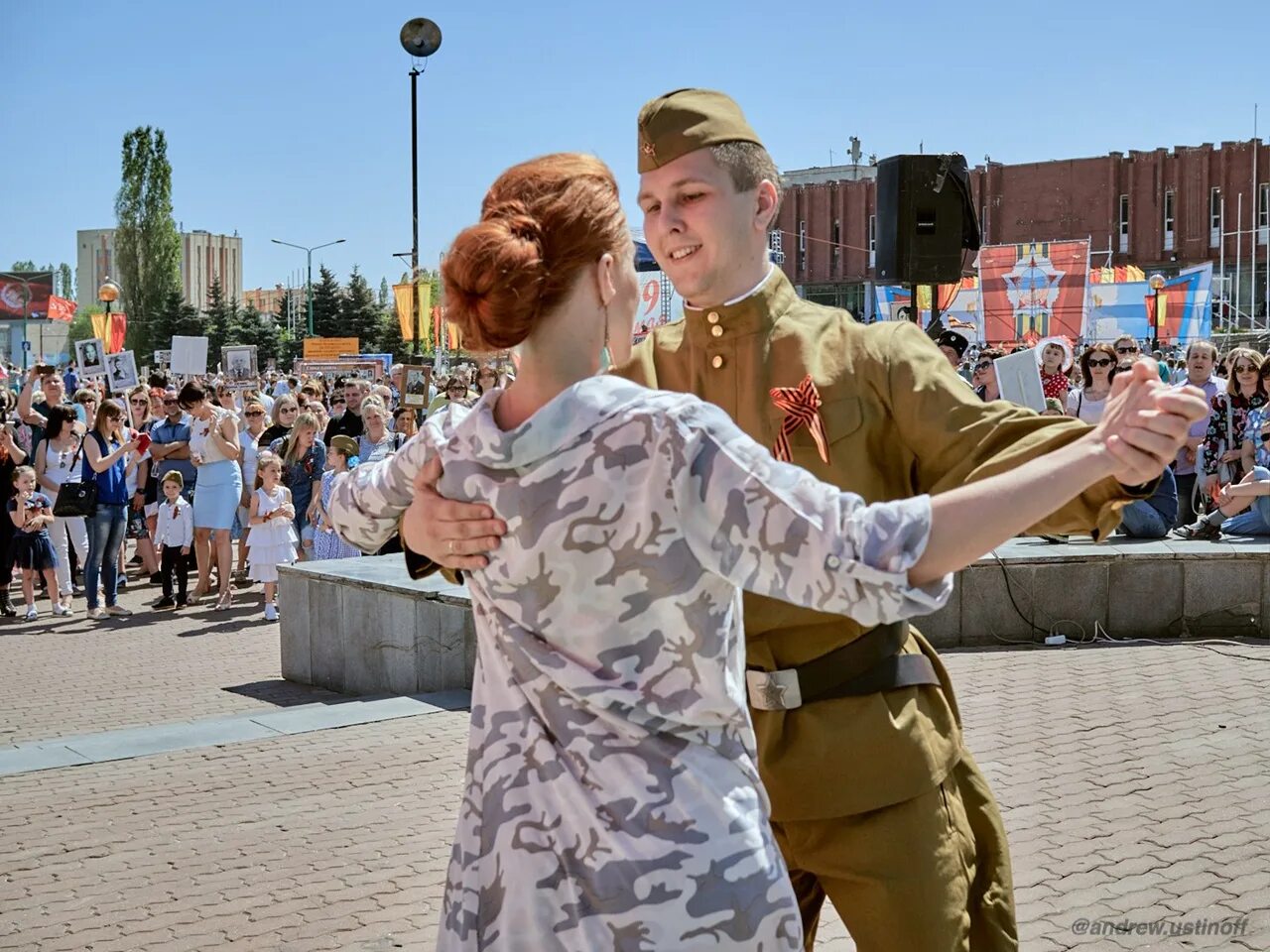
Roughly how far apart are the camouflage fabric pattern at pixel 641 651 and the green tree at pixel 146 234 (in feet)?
293

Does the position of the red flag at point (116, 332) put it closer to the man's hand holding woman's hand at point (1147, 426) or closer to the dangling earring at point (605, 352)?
the dangling earring at point (605, 352)

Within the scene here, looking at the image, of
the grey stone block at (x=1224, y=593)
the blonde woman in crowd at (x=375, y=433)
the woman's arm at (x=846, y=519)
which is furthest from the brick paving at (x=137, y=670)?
the woman's arm at (x=846, y=519)

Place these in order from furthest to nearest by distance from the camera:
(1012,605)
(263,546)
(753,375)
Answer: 1. (263,546)
2. (1012,605)
3. (753,375)

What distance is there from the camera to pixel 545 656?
1.97 metres

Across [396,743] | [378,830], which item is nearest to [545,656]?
[378,830]

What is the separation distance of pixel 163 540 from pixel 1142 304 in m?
29.7

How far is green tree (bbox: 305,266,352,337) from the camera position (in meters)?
71.8

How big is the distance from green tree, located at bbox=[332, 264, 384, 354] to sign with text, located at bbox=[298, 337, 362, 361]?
972 centimetres

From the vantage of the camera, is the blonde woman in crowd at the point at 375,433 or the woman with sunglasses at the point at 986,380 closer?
the blonde woman in crowd at the point at 375,433

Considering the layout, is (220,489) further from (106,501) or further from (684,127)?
(684,127)

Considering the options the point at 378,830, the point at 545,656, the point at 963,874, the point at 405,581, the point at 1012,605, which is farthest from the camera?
Result: the point at 1012,605

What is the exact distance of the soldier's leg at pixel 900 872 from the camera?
100.0 inches

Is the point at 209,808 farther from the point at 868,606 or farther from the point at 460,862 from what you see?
the point at 868,606

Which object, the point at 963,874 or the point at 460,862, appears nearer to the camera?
the point at 460,862
